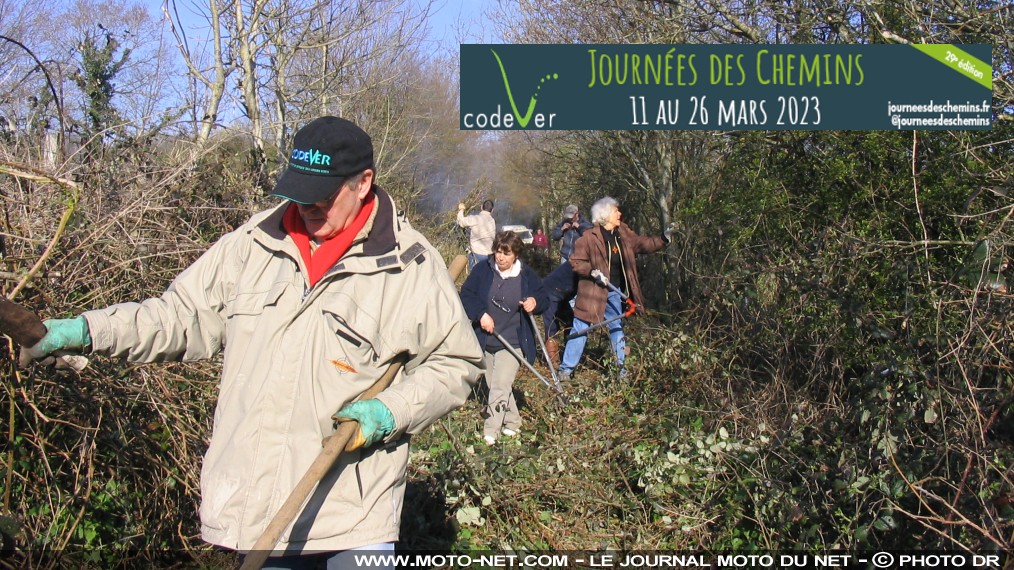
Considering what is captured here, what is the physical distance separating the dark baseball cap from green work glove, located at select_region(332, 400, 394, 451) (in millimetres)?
567

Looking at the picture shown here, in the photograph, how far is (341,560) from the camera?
2.19 metres

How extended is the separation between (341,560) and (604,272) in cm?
534

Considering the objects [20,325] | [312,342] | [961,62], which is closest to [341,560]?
[312,342]

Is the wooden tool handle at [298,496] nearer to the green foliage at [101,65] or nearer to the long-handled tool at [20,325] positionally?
Result: the long-handled tool at [20,325]

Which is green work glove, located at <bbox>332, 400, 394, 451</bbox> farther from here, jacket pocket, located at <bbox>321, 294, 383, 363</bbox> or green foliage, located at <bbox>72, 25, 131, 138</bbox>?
green foliage, located at <bbox>72, 25, 131, 138</bbox>

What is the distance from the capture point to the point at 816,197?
5246mm

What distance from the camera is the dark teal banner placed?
16.7ft

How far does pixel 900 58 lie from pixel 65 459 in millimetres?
5511

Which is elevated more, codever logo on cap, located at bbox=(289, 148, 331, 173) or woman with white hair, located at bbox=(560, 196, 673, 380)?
codever logo on cap, located at bbox=(289, 148, 331, 173)

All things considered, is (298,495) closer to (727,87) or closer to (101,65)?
(727,87)

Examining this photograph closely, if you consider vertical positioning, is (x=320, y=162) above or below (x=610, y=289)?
above

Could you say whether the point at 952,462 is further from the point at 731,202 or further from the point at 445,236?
the point at 445,236

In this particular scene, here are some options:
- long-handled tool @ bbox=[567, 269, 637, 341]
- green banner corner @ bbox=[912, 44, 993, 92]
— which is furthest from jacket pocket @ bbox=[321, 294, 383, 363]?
long-handled tool @ bbox=[567, 269, 637, 341]

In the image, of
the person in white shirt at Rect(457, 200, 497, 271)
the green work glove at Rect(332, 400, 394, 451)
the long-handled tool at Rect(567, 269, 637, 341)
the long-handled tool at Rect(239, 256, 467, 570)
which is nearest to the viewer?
the long-handled tool at Rect(239, 256, 467, 570)
